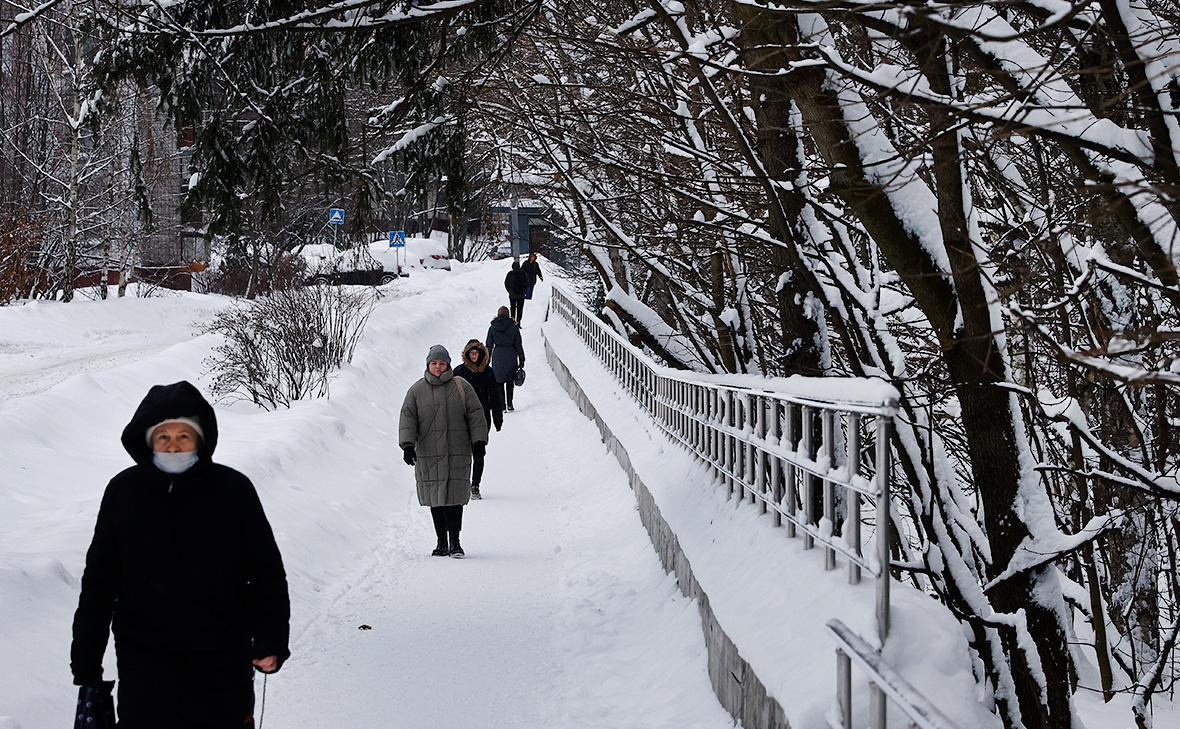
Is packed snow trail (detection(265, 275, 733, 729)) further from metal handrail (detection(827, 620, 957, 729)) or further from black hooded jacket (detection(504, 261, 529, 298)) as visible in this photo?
black hooded jacket (detection(504, 261, 529, 298))

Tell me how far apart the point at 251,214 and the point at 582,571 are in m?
3.49

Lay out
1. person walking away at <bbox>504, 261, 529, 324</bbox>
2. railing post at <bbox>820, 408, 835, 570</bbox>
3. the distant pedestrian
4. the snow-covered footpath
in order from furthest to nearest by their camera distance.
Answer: the distant pedestrian → person walking away at <bbox>504, 261, 529, 324</bbox> → the snow-covered footpath → railing post at <bbox>820, 408, 835, 570</bbox>

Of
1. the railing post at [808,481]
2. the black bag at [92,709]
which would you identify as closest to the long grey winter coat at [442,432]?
the railing post at [808,481]

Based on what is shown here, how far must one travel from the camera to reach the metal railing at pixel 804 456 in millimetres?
3812

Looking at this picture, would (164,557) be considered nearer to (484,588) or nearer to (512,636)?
(512,636)

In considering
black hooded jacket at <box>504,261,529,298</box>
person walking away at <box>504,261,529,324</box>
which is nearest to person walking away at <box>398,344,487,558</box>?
person walking away at <box>504,261,529,324</box>

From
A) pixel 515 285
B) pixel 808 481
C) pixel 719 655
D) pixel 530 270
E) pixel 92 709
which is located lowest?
pixel 719 655

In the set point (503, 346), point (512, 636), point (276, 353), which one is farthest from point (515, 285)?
point (512, 636)

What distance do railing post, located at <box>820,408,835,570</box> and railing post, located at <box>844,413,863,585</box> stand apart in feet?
0.79

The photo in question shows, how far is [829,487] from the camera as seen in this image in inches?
194

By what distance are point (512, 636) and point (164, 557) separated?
3856 millimetres

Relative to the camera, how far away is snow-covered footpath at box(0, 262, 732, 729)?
6.18m

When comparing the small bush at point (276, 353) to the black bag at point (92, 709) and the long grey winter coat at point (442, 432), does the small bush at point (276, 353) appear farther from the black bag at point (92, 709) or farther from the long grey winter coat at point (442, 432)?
the black bag at point (92, 709)

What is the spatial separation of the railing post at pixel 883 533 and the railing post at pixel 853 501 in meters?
0.50
